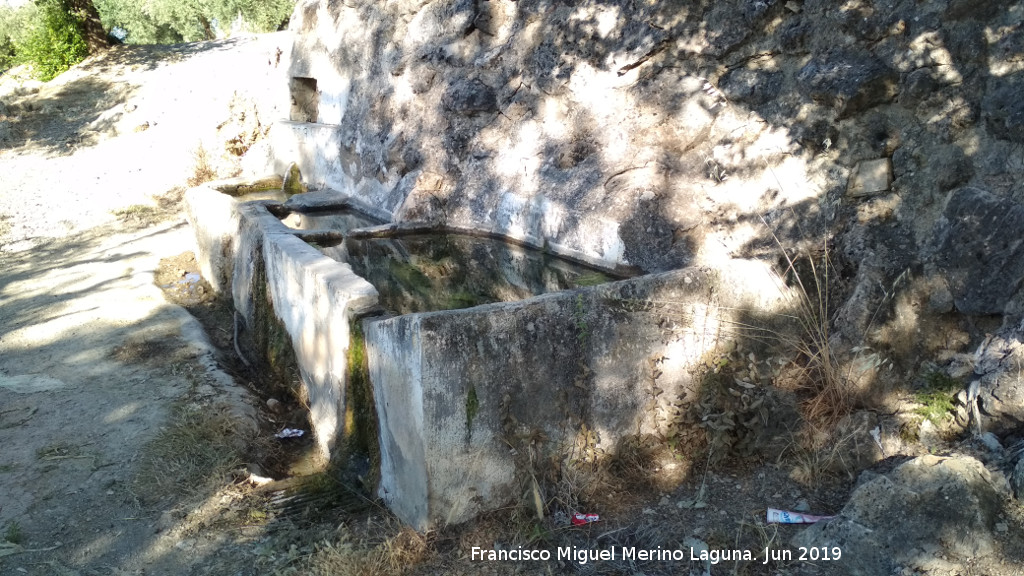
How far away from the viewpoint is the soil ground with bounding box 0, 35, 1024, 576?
335 cm

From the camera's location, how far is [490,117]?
7188 mm

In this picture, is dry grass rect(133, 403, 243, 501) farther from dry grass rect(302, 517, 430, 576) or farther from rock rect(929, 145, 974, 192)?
rock rect(929, 145, 974, 192)

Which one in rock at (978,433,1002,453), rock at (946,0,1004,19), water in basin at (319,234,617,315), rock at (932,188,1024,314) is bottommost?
rock at (978,433,1002,453)

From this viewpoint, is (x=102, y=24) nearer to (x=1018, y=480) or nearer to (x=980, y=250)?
(x=980, y=250)

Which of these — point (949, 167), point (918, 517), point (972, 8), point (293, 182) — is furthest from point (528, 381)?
point (293, 182)

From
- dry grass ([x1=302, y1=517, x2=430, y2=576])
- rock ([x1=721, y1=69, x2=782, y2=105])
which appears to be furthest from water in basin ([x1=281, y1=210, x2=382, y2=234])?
dry grass ([x1=302, y1=517, x2=430, y2=576])

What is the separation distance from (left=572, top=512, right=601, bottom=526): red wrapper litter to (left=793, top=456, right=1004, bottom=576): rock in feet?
2.91

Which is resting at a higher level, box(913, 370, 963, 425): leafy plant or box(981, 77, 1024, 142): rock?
box(981, 77, 1024, 142): rock

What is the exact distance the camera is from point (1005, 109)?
12.4ft

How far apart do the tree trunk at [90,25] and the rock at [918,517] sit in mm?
14926

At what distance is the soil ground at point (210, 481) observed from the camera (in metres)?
3.35

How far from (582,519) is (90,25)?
14350 millimetres

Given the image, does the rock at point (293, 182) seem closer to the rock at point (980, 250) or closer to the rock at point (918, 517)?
the rock at point (980, 250)

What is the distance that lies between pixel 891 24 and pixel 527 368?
9.05ft
